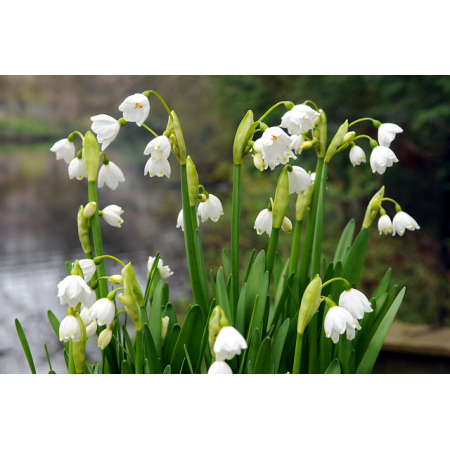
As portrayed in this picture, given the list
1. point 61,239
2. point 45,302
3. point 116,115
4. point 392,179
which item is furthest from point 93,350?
point 392,179

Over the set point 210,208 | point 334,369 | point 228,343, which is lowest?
point 334,369

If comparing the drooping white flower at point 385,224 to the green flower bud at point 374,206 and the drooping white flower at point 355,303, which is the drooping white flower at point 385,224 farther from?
the drooping white flower at point 355,303

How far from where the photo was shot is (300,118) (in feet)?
2.05

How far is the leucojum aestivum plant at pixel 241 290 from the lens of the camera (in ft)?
1.96

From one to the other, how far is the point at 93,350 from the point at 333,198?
183cm

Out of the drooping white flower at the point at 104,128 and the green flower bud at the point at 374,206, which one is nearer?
the drooping white flower at the point at 104,128

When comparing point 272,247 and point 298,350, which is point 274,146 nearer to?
point 272,247

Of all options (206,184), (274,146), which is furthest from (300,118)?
(206,184)

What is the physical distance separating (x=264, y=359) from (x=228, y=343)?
148mm

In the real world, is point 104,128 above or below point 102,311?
above

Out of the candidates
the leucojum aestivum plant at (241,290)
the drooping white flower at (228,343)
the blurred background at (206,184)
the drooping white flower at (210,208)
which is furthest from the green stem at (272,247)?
the blurred background at (206,184)

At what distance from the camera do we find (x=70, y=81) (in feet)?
11.8

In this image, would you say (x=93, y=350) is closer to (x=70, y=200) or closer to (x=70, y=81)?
(x=70, y=200)

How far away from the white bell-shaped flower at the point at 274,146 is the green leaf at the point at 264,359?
23 centimetres
